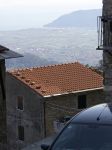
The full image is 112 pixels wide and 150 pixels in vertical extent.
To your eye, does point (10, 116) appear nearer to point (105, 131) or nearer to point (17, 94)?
point (17, 94)

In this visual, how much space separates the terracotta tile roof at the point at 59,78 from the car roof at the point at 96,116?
26.8 meters

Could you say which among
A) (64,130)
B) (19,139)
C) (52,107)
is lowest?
(19,139)

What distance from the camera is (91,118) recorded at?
6.89m

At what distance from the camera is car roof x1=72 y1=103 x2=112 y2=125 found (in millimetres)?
6797

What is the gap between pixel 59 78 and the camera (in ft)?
124

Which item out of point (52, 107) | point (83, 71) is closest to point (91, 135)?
point (52, 107)

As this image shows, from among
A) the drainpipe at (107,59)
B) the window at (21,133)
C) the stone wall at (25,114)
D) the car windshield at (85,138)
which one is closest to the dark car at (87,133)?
the car windshield at (85,138)

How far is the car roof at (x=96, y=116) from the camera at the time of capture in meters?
6.80

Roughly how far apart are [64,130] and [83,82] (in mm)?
30632

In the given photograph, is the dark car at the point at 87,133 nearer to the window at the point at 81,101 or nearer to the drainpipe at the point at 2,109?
the drainpipe at the point at 2,109

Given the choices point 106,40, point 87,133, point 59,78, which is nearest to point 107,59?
point 106,40

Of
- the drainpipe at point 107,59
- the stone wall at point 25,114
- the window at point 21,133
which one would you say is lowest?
the window at point 21,133

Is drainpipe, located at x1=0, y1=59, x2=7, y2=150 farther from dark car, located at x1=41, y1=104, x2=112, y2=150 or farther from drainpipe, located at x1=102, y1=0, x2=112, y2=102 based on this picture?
drainpipe, located at x1=102, y1=0, x2=112, y2=102

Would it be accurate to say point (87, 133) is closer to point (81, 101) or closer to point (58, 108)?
Answer: point (58, 108)
